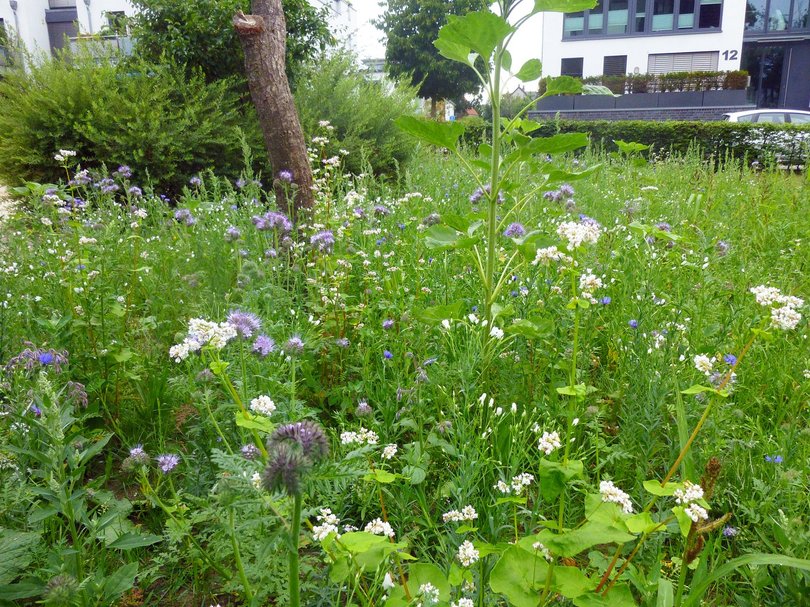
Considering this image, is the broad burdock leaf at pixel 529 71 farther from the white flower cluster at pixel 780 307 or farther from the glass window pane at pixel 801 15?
the glass window pane at pixel 801 15

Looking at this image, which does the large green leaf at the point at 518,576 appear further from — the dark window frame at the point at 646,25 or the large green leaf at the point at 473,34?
the dark window frame at the point at 646,25

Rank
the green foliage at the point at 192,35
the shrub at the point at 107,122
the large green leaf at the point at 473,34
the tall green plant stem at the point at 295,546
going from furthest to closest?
the green foliage at the point at 192,35, the shrub at the point at 107,122, the large green leaf at the point at 473,34, the tall green plant stem at the point at 295,546

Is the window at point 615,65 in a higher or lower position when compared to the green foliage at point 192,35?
higher

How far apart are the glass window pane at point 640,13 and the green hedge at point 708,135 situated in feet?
58.6

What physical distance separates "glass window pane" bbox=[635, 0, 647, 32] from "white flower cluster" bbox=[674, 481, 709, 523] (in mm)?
35575

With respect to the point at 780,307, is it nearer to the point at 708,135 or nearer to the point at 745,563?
the point at 745,563

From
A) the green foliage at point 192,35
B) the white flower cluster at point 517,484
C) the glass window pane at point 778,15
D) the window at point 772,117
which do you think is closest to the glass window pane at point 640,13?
the glass window pane at point 778,15

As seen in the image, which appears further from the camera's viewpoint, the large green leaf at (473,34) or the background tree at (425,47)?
the background tree at (425,47)

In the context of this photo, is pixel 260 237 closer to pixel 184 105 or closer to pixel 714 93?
pixel 184 105

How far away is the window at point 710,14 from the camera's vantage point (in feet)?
95.5

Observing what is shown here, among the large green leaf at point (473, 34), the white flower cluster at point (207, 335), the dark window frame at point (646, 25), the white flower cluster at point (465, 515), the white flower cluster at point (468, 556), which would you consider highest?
the dark window frame at point (646, 25)

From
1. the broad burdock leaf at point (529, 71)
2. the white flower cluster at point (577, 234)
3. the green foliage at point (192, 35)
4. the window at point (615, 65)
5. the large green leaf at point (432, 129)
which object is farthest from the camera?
the window at point (615, 65)

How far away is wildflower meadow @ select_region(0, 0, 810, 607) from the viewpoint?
131 centimetres

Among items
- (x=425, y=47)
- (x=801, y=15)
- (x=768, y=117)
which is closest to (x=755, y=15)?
(x=801, y=15)
